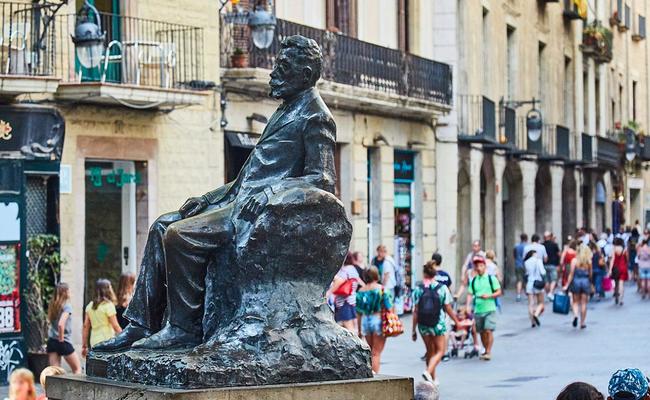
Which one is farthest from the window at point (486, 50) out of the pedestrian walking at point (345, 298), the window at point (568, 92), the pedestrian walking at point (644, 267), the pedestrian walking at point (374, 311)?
the pedestrian walking at point (374, 311)

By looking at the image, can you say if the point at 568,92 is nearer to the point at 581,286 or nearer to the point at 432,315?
the point at 581,286

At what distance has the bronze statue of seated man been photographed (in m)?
8.30

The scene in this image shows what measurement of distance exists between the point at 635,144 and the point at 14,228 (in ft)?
129

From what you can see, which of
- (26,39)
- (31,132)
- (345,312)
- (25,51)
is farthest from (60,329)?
(345,312)

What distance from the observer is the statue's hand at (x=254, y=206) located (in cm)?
821

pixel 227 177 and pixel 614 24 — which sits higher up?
pixel 614 24

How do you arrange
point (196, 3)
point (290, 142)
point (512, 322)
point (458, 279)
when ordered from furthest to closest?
point (458, 279), point (512, 322), point (196, 3), point (290, 142)

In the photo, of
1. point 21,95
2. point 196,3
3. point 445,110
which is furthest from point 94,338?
point 445,110

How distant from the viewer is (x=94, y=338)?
17297 millimetres

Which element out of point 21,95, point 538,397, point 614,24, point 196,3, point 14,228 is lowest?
point 538,397

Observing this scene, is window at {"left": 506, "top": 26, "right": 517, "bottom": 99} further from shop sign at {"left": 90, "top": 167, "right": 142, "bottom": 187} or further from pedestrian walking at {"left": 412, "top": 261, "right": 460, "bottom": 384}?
pedestrian walking at {"left": 412, "top": 261, "right": 460, "bottom": 384}

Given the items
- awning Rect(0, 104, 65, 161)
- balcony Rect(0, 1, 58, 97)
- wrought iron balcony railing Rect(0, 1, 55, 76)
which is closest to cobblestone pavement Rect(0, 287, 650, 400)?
awning Rect(0, 104, 65, 161)

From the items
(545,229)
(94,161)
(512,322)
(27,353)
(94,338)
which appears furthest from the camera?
(545,229)

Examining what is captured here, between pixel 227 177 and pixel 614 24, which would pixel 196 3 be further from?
pixel 614 24
